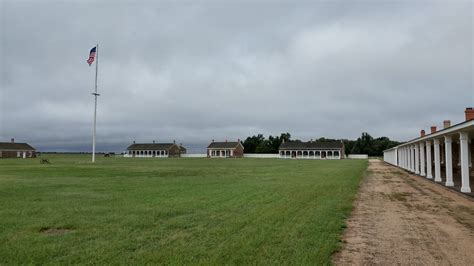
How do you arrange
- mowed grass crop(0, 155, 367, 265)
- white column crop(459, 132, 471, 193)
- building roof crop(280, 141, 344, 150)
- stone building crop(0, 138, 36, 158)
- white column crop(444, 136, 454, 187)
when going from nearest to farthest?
1. mowed grass crop(0, 155, 367, 265)
2. white column crop(459, 132, 471, 193)
3. white column crop(444, 136, 454, 187)
4. stone building crop(0, 138, 36, 158)
5. building roof crop(280, 141, 344, 150)

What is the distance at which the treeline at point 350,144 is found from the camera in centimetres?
10694

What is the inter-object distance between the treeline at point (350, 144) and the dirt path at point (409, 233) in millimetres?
97959

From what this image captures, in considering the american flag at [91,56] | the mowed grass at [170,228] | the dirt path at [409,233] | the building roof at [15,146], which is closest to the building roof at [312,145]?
the american flag at [91,56]

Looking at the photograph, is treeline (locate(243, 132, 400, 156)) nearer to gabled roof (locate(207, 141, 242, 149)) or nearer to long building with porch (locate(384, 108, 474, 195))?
gabled roof (locate(207, 141, 242, 149))

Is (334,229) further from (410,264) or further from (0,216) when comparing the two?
(0,216)

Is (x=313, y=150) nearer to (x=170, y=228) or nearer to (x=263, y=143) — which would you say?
(x=263, y=143)

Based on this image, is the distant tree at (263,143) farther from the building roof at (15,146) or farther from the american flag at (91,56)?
the american flag at (91,56)

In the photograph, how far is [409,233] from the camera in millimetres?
7352

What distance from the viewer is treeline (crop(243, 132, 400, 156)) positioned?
106938mm

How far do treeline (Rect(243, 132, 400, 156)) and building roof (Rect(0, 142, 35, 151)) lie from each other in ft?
199

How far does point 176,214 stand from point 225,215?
1.24m

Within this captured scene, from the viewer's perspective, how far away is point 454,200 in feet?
41.0

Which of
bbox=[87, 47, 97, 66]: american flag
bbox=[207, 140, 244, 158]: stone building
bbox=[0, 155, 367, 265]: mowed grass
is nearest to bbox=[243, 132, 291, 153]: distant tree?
bbox=[207, 140, 244, 158]: stone building

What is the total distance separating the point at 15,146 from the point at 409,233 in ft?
336
